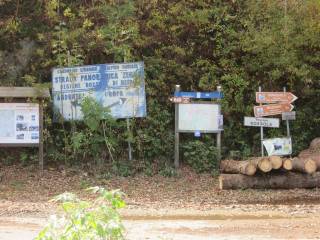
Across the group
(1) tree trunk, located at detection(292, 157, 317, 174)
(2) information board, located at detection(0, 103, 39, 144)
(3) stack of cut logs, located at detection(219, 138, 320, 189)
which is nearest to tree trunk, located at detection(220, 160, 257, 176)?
(3) stack of cut logs, located at detection(219, 138, 320, 189)

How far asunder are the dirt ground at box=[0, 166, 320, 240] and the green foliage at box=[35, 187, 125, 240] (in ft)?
12.2

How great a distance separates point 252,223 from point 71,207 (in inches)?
232

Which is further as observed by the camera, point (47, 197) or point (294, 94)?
point (294, 94)

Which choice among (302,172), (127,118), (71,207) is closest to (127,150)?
(127,118)

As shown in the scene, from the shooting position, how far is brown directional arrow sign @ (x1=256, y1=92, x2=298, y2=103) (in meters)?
16.0

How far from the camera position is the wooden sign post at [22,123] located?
15367mm

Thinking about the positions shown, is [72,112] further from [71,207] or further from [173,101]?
[71,207]

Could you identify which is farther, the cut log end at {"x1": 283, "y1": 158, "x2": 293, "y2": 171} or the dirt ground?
the cut log end at {"x1": 283, "y1": 158, "x2": 293, "y2": 171}

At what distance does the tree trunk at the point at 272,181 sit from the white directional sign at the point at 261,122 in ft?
7.63

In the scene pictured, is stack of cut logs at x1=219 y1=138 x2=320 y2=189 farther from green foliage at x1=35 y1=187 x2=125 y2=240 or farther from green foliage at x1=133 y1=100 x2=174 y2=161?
green foliage at x1=35 y1=187 x2=125 y2=240

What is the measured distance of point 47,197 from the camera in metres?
13.2

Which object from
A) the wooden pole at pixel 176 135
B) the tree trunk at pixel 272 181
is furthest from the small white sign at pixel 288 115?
the wooden pole at pixel 176 135

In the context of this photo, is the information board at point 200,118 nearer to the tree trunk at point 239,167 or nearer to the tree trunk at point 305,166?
the tree trunk at point 239,167

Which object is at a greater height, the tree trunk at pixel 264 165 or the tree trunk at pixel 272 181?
the tree trunk at pixel 264 165
